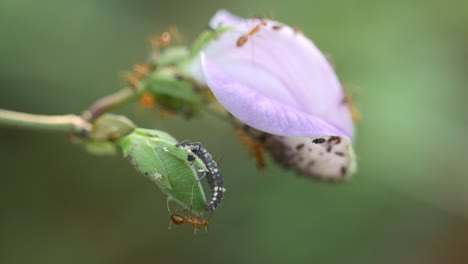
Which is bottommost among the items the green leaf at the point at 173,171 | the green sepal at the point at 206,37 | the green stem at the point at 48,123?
the green leaf at the point at 173,171

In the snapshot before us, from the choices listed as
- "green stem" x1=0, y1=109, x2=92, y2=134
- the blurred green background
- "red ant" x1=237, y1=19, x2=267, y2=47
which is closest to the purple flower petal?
"red ant" x1=237, y1=19, x2=267, y2=47

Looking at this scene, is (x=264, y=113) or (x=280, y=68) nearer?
(x=264, y=113)

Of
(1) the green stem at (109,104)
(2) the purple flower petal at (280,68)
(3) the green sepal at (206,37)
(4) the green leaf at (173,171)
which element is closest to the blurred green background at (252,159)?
(1) the green stem at (109,104)

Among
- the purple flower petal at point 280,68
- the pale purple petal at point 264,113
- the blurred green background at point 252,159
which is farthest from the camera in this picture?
the blurred green background at point 252,159

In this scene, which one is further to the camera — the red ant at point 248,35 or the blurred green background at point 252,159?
the blurred green background at point 252,159

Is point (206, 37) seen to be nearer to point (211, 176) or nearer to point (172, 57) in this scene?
point (172, 57)

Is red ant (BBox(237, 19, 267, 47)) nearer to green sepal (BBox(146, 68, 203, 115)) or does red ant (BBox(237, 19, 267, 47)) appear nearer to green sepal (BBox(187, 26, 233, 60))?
green sepal (BBox(187, 26, 233, 60))

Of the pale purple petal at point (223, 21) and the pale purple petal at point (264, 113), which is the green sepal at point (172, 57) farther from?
the pale purple petal at point (264, 113)

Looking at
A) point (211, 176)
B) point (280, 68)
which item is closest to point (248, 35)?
point (280, 68)
